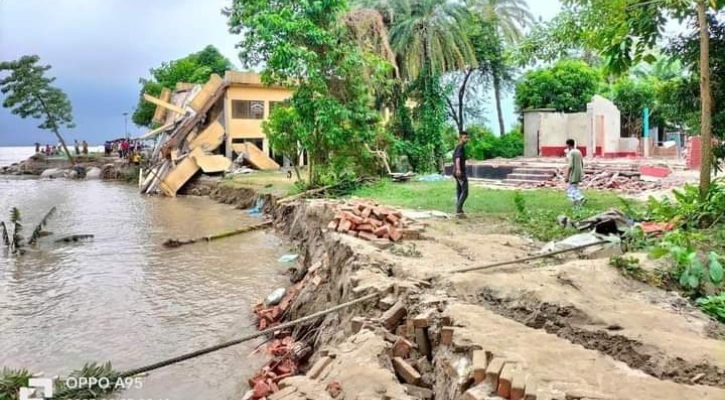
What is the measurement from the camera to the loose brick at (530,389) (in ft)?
11.9

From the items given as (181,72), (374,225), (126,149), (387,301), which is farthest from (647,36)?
(126,149)

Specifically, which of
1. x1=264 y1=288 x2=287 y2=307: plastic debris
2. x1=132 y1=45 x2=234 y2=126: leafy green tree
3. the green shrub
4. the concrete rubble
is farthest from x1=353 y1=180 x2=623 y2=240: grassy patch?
x1=132 y1=45 x2=234 y2=126: leafy green tree

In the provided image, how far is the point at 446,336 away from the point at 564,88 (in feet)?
74.6

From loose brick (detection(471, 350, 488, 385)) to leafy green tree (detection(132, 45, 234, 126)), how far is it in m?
36.7

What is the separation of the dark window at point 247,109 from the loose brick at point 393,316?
2706 centimetres

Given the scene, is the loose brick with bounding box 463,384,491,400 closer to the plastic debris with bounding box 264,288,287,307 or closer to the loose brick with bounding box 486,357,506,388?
the loose brick with bounding box 486,357,506,388

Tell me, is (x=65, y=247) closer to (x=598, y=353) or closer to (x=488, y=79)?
(x=598, y=353)

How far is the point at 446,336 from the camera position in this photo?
4.97 metres

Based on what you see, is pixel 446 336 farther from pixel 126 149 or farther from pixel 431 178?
pixel 126 149

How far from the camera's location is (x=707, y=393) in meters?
3.68

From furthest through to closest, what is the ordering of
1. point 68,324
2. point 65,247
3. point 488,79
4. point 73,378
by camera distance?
1. point 488,79
2. point 65,247
3. point 68,324
4. point 73,378

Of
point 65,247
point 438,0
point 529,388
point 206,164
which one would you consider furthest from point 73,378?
point 206,164

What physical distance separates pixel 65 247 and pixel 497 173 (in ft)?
45.4

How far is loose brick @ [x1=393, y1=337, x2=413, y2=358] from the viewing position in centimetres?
529
